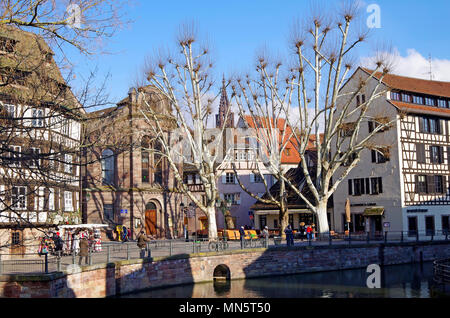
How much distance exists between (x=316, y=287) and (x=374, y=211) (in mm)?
16983

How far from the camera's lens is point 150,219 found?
4531 cm

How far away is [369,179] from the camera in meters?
44.3

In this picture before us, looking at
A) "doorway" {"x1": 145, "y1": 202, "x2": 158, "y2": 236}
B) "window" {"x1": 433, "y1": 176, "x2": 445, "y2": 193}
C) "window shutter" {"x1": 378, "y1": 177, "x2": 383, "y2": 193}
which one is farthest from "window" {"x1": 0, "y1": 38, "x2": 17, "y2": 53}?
"window" {"x1": 433, "y1": 176, "x2": 445, "y2": 193}

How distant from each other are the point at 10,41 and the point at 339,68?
23.8m

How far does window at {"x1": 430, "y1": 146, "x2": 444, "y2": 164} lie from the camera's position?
4422cm

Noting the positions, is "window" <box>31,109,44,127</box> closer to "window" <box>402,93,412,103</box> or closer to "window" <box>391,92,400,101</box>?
"window" <box>391,92,400,101</box>

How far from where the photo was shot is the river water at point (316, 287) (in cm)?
2530

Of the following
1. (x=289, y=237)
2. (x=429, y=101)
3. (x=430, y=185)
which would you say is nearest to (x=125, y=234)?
(x=289, y=237)

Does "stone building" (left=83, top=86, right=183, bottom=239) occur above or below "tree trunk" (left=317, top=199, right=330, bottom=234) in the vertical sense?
above

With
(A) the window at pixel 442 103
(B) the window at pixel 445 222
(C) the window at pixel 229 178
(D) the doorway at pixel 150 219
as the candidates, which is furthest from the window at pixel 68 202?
(A) the window at pixel 442 103

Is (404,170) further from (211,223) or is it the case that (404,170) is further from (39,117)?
(39,117)

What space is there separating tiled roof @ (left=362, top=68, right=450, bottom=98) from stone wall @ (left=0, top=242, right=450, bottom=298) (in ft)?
41.9

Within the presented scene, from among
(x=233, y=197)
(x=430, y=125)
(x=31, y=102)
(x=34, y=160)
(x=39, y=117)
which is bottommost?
(x=34, y=160)
